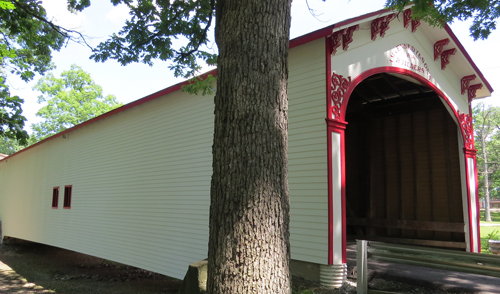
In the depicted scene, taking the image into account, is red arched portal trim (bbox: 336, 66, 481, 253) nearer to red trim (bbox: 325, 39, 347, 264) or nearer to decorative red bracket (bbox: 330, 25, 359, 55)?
red trim (bbox: 325, 39, 347, 264)

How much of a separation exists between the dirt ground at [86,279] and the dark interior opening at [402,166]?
529 centimetres

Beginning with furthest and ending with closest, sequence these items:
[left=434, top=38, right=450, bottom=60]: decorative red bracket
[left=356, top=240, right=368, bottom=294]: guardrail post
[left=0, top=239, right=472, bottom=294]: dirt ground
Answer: [left=434, top=38, right=450, bottom=60]: decorative red bracket < [left=0, top=239, right=472, bottom=294]: dirt ground < [left=356, top=240, right=368, bottom=294]: guardrail post

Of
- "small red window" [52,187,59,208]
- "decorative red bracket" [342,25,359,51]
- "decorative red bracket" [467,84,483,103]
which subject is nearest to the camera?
"decorative red bracket" [342,25,359,51]

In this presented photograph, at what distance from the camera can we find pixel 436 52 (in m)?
8.92

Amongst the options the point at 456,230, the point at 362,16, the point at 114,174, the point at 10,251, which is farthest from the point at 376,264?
the point at 10,251

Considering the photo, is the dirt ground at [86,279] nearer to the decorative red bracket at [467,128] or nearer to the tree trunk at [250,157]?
the tree trunk at [250,157]

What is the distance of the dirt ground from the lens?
5.80 m

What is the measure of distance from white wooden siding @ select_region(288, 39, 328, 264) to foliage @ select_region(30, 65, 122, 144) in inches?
1471

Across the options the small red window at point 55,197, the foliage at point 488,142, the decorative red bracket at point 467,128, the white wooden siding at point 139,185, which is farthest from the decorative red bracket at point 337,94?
the foliage at point 488,142

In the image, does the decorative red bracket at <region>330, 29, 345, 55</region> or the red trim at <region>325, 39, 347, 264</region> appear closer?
the red trim at <region>325, 39, 347, 264</region>

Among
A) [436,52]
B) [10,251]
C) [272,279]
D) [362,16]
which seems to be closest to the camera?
[272,279]

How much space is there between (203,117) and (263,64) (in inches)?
245

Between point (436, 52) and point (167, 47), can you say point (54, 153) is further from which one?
point (436, 52)

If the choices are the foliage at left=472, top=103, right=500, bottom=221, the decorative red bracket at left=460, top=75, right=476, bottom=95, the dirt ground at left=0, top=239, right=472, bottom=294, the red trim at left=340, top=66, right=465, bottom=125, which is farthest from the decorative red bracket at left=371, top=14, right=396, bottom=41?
the foliage at left=472, top=103, right=500, bottom=221
